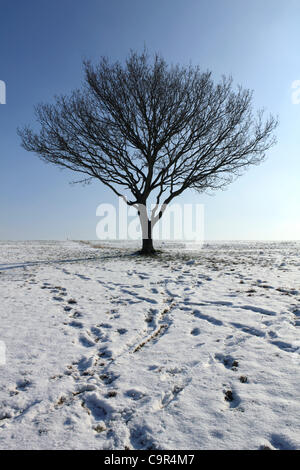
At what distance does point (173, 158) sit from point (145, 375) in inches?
608

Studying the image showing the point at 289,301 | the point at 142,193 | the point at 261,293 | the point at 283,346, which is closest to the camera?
the point at 283,346

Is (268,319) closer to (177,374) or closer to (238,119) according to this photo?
(177,374)

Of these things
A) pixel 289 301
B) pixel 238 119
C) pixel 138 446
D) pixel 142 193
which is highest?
pixel 238 119

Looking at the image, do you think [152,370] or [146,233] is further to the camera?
[146,233]

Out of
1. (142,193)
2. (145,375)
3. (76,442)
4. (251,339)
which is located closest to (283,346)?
(251,339)

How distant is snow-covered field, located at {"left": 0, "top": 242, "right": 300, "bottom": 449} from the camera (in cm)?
236

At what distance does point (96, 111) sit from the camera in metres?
16.1

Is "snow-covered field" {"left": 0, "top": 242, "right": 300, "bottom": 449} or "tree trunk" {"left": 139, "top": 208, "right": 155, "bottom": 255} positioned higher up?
"tree trunk" {"left": 139, "top": 208, "right": 155, "bottom": 255}

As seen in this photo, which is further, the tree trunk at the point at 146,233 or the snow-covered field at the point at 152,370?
the tree trunk at the point at 146,233

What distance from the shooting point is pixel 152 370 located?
3.38 metres

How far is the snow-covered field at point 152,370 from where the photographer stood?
2.36m

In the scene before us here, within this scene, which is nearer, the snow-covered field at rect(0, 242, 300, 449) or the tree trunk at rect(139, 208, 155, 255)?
the snow-covered field at rect(0, 242, 300, 449)

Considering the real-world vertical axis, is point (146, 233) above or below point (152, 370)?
above

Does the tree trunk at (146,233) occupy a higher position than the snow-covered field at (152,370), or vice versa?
the tree trunk at (146,233)
